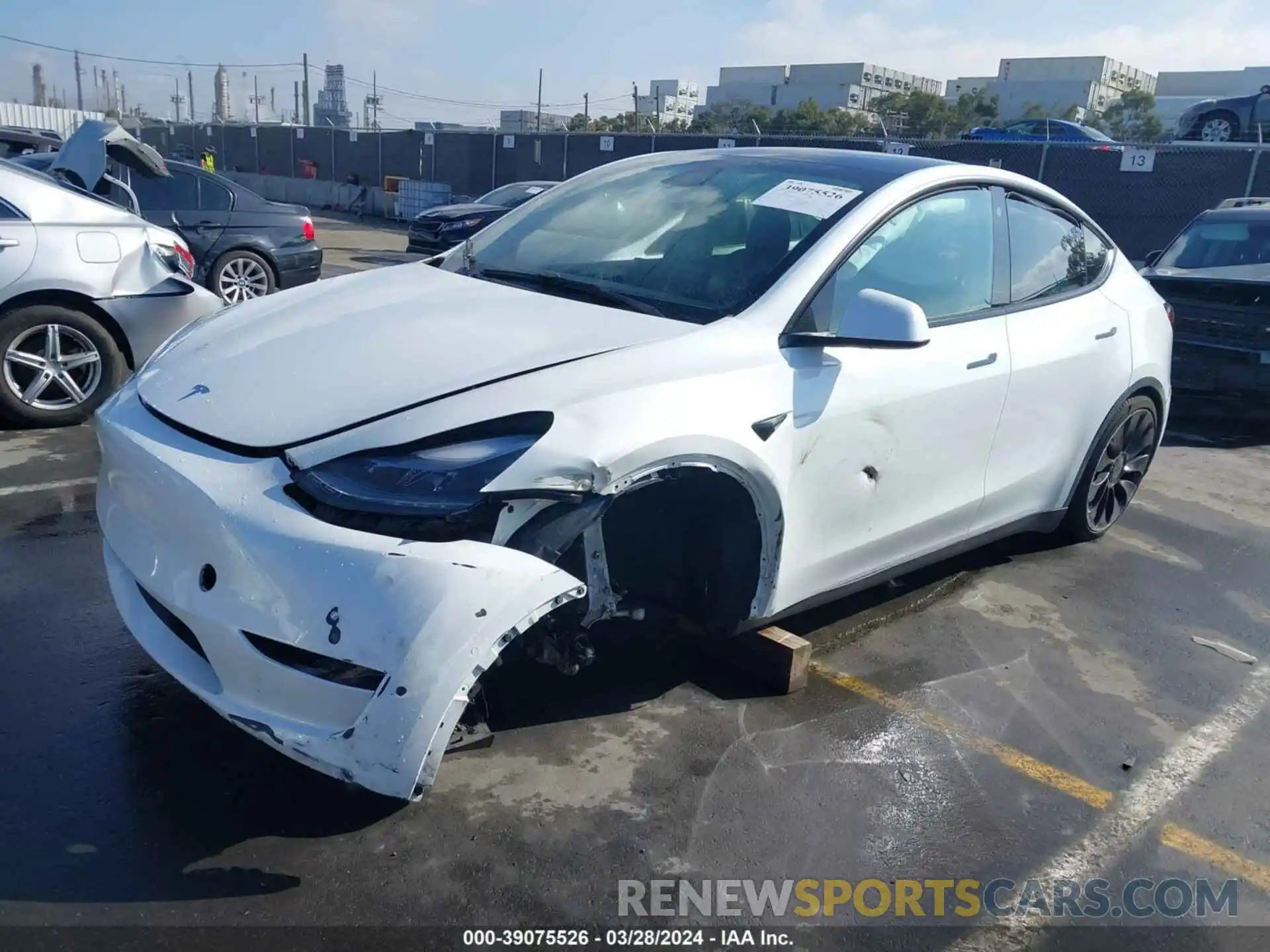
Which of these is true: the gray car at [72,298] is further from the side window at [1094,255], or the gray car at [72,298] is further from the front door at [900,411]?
the side window at [1094,255]

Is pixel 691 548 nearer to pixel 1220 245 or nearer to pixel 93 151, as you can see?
pixel 93 151

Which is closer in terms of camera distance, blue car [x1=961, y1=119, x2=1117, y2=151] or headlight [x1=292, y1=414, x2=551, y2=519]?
headlight [x1=292, y1=414, x2=551, y2=519]

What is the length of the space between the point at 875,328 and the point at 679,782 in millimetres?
1420

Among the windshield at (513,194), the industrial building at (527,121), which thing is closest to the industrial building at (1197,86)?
the industrial building at (527,121)

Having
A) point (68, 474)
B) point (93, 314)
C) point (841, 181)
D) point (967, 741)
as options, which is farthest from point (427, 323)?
point (93, 314)

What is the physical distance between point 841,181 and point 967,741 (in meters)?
1.91

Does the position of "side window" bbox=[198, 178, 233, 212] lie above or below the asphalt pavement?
above

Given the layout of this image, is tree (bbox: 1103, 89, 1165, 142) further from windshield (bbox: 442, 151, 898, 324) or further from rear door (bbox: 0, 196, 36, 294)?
rear door (bbox: 0, 196, 36, 294)

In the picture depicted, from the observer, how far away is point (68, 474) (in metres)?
5.07

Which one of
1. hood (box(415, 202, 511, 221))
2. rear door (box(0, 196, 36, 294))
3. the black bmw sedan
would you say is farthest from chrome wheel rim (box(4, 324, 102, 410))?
hood (box(415, 202, 511, 221))

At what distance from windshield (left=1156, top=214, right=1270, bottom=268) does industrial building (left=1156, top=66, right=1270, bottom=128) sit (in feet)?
194

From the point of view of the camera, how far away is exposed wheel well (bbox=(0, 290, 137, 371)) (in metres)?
5.49

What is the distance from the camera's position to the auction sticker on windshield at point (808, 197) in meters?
3.35

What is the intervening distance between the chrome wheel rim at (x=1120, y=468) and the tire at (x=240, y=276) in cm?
748
